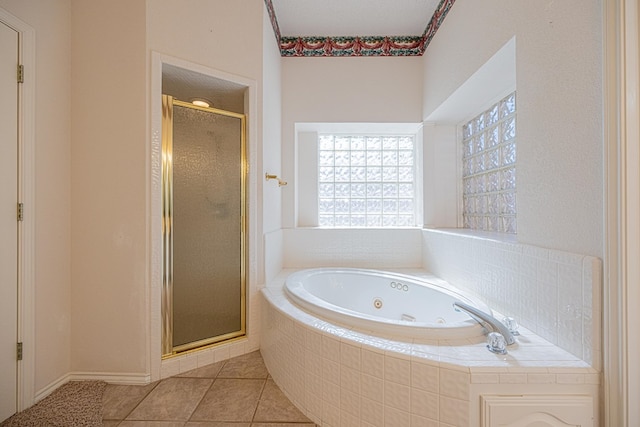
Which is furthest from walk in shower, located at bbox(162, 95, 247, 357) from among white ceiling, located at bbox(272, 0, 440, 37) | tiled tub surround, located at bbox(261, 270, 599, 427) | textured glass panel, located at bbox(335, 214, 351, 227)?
textured glass panel, located at bbox(335, 214, 351, 227)

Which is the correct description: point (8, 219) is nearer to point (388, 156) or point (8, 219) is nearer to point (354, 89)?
point (354, 89)

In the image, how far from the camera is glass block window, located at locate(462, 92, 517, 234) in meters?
1.85

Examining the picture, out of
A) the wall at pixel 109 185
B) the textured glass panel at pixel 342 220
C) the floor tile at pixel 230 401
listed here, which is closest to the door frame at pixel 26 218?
the wall at pixel 109 185

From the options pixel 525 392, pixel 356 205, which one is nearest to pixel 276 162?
pixel 356 205

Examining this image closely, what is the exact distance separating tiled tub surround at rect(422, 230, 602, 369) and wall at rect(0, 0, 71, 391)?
2.28m

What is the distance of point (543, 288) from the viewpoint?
1110mm

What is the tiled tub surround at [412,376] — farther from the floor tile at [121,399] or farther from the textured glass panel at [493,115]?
the textured glass panel at [493,115]

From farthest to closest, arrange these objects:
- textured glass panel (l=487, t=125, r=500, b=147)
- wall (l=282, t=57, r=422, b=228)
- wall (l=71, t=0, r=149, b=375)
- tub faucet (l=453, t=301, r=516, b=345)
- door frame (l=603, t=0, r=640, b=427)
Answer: wall (l=282, t=57, r=422, b=228)
textured glass panel (l=487, t=125, r=500, b=147)
wall (l=71, t=0, r=149, b=375)
tub faucet (l=453, t=301, r=516, b=345)
door frame (l=603, t=0, r=640, b=427)

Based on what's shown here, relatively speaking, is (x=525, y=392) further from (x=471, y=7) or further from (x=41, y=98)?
(x=41, y=98)

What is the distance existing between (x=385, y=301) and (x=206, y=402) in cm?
127

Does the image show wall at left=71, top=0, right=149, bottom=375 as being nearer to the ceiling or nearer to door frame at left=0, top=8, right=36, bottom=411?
door frame at left=0, top=8, right=36, bottom=411

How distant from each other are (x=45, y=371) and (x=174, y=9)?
81.1 inches

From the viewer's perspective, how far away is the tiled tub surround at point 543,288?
924mm

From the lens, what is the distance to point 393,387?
1.00 meters
